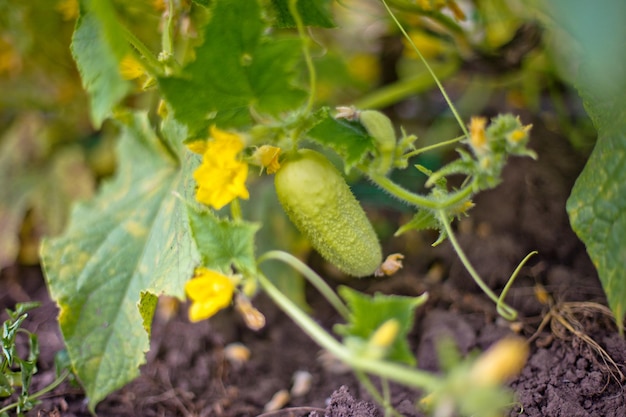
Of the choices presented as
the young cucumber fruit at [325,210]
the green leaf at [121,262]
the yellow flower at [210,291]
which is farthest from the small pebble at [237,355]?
the yellow flower at [210,291]

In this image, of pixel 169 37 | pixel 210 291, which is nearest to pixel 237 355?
pixel 210 291

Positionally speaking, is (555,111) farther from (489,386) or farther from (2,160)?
(2,160)

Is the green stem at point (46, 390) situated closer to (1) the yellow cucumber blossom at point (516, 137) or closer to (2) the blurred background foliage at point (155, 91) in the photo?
(2) the blurred background foliage at point (155, 91)

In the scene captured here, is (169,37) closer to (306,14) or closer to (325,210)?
(306,14)

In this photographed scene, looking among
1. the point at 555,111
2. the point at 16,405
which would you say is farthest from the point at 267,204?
the point at 555,111

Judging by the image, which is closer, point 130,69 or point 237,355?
point 130,69

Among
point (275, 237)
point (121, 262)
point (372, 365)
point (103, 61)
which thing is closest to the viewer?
point (372, 365)
